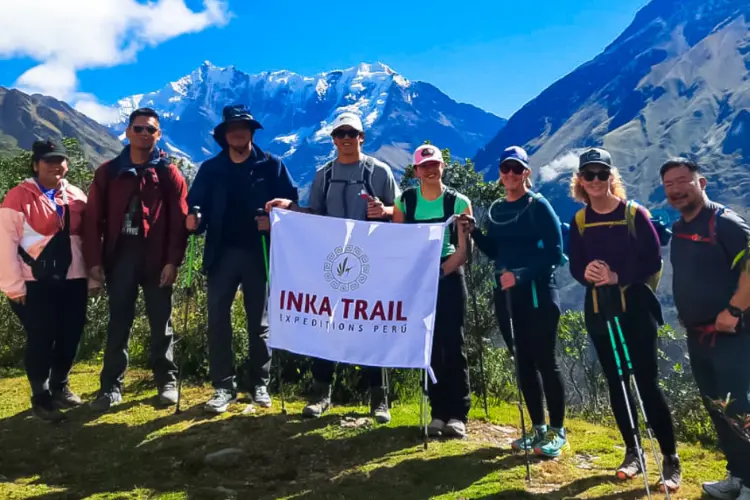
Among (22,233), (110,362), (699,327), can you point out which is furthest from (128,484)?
(699,327)

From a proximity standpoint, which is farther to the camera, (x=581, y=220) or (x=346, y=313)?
(x=346, y=313)

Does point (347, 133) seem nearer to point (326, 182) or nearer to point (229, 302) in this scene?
point (326, 182)

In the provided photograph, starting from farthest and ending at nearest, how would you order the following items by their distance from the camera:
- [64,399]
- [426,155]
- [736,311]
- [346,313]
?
[64,399] → [426,155] → [346,313] → [736,311]

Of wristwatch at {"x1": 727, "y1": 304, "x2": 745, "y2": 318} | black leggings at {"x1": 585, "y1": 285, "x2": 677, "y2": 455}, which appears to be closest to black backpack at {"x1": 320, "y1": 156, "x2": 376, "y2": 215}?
black leggings at {"x1": 585, "y1": 285, "x2": 677, "y2": 455}

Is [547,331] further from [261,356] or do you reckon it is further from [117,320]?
[117,320]

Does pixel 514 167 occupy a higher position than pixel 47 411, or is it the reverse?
pixel 514 167

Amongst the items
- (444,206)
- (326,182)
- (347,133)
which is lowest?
(444,206)

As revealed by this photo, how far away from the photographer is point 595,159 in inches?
210

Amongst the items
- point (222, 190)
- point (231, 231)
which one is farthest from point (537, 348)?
point (222, 190)

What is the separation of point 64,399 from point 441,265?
4.87 m

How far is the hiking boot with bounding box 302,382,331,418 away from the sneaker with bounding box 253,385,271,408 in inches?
20.5

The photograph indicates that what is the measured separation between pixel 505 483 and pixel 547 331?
1456 mm

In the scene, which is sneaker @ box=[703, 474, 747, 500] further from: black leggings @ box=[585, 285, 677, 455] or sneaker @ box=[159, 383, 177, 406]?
sneaker @ box=[159, 383, 177, 406]

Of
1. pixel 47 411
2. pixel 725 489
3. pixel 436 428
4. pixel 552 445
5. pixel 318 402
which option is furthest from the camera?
pixel 318 402
